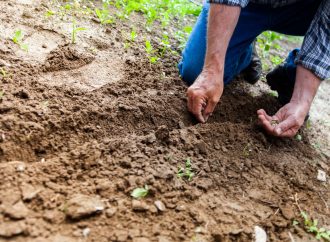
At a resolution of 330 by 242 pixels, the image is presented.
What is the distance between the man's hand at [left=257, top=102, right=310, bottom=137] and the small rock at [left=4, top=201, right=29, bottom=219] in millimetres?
1330

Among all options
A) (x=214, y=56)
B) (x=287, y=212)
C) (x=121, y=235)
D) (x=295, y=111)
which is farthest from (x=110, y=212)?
(x=295, y=111)

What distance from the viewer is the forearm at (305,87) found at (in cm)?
209

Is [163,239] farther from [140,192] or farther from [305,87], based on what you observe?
[305,87]

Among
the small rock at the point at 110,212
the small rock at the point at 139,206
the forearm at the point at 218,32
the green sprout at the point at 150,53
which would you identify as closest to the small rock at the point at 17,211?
the small rock at the point at 110,212

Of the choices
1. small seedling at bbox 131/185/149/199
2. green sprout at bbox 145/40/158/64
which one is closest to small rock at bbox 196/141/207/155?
small seedling at bbox 131/185/149/199

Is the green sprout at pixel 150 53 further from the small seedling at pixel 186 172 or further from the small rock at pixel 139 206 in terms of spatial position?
the small rock at pixel 139 206

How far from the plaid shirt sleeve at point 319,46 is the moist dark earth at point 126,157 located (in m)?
0.43

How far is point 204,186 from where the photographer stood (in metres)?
1.55

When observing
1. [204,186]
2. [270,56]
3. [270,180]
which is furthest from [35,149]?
[270,56]

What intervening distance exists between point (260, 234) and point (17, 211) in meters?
0.95

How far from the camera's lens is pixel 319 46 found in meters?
2.13

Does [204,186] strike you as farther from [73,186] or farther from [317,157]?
[317,157]

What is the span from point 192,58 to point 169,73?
0.20 m

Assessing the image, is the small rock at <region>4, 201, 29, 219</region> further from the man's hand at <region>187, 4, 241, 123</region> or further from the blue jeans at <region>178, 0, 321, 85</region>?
the blue jeans at <region>178, 0, 321, 85</region>
